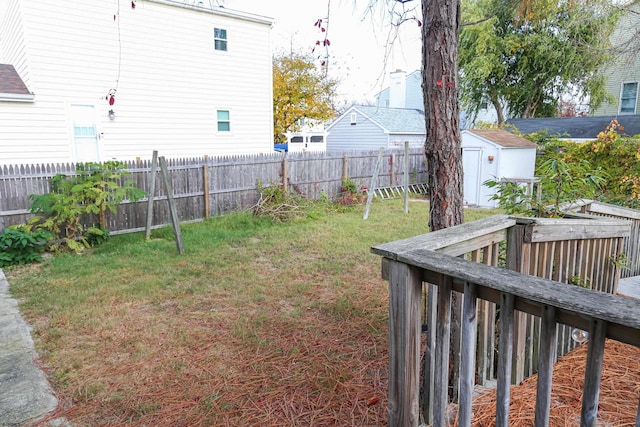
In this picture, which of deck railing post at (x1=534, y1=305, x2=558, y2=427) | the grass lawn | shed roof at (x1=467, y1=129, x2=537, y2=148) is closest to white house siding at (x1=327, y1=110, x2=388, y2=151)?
shed roof at (x1=467, y1=129, x2=537, y2=148)

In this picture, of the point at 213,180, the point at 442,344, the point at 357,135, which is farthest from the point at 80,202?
the point at 357,135

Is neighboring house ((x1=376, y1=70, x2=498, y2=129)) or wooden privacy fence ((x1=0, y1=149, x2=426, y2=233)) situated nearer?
wooden privacy fence ((x1=0, y1=149, x2=426, y2=233))

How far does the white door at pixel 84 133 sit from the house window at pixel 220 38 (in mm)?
Result: 3946

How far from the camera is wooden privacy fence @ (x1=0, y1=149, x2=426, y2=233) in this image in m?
6.64

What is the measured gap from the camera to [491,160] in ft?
35.7

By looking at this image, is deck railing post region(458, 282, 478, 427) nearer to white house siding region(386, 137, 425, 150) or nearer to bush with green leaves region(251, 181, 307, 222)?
bush with green leaves region(251, 181, 307, 222)

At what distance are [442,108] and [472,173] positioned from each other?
31.2ft

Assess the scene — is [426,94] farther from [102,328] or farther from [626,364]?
[102,328]

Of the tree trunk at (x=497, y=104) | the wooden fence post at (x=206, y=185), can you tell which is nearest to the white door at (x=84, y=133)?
the wooden fence post at (x=206, y=185)

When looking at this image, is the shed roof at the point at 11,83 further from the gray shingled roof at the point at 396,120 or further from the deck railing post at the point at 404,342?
the gray shingled roof at the point at 396,120

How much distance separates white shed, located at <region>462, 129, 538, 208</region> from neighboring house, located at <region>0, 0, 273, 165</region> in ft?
21.2

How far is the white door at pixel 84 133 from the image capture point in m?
10.4

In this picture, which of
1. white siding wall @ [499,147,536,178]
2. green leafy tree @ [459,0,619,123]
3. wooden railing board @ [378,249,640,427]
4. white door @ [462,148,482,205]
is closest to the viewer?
wooden railing board @ [378,249,640,427]

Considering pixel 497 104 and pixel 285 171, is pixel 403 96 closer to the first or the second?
pixel 497 104
